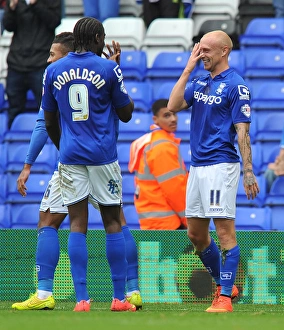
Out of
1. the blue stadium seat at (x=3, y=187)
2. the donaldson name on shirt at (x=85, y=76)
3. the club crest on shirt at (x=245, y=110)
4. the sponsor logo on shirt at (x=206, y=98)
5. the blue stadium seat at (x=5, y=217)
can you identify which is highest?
the donaldson name on shirt at (x=85, y=76)

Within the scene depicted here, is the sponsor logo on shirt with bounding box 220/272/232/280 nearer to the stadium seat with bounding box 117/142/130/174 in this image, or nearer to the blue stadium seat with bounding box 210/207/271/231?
the blue stadium seat with bounding box 210/207/271/231

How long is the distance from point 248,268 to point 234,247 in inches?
57.3

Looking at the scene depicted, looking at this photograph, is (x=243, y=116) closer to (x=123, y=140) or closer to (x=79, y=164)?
(x=79, y=164)

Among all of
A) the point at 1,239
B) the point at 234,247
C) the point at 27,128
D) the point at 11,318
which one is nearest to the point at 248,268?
the point at 234,247

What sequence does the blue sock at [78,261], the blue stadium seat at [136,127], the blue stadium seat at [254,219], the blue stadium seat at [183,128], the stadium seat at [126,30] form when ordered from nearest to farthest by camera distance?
the blue sock at [78,261], the blue stadium seat at [254,219], the blue stadium seat at [183,128], the blue stadium seat at [136,127], the stadium seat at [126,30]

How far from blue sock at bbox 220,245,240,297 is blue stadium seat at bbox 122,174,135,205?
14.5 feet

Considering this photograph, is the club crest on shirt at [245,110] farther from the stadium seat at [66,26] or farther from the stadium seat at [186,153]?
the stadium seat at [66,26]

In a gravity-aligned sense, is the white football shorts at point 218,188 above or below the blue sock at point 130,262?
above

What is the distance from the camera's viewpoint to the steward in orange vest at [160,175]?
9594mm

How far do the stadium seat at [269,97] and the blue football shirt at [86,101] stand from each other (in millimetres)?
5759

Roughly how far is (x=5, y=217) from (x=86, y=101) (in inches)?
208

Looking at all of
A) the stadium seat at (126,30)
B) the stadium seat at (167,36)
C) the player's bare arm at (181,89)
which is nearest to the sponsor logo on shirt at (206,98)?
the player's bare arm at (181,89)

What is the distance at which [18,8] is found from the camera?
42.6 ft

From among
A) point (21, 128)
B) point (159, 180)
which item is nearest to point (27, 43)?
point (21, 128)
